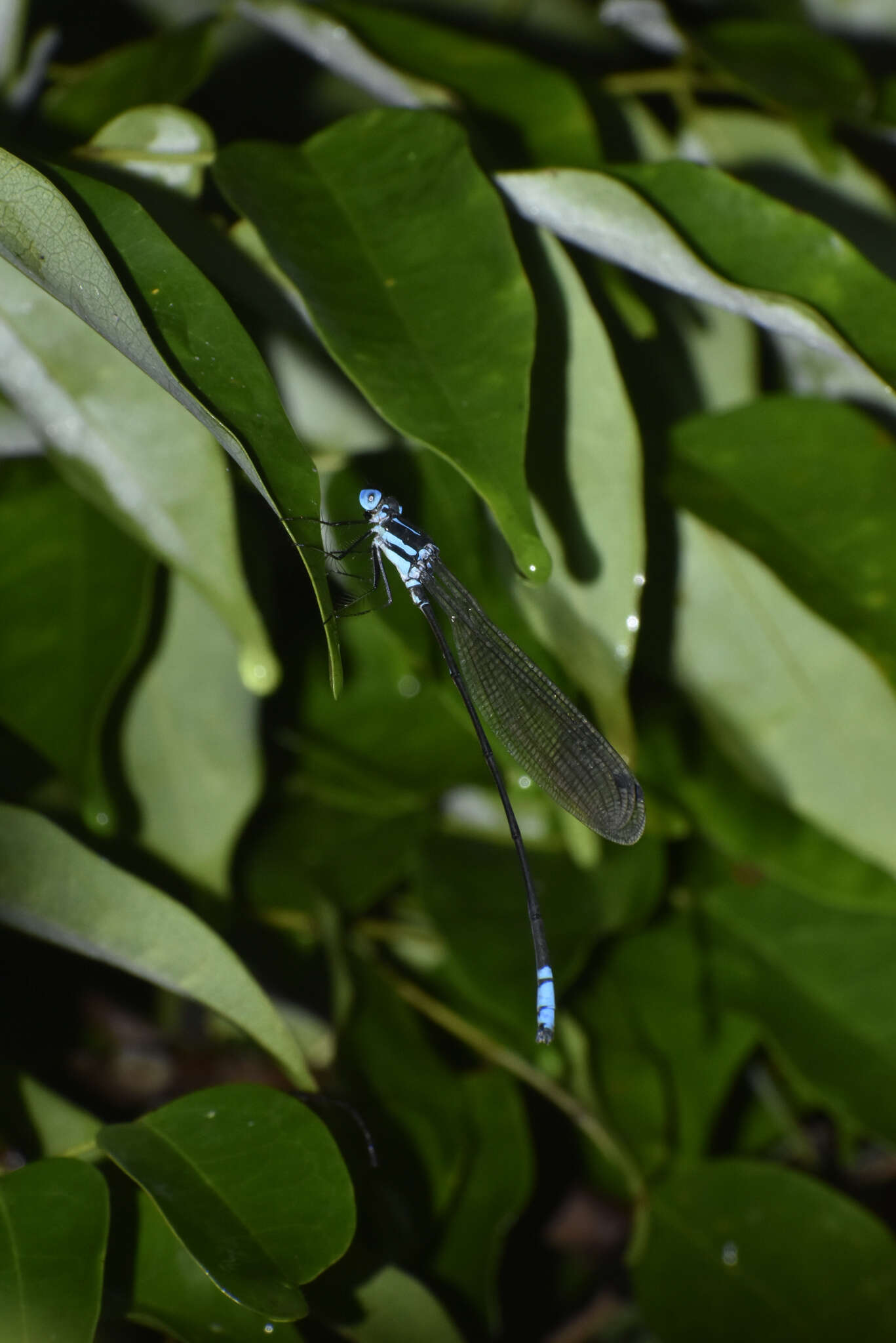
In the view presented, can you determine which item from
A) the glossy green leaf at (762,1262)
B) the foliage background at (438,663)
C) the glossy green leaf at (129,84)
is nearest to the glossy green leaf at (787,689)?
the foliage background at (438,663)

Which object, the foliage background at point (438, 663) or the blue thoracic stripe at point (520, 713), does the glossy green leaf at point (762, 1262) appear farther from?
the blue thoracic stripe at point (520, 713)

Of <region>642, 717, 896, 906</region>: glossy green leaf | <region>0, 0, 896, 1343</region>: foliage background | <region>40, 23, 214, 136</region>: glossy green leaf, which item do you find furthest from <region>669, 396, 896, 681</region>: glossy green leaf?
<region>40, 23, 214, 136</region>: glossy green leaf

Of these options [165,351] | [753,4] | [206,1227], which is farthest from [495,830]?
[753,4]

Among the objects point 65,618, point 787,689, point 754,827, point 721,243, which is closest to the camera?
point 721,243

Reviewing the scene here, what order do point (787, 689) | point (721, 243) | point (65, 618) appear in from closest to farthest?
point (721, 243)
point (65, 618)
point (787, 689)

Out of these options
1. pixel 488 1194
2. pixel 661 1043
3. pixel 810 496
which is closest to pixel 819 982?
pixel 661 1043

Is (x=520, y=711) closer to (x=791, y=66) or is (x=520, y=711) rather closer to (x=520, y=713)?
(x=520, y=713)

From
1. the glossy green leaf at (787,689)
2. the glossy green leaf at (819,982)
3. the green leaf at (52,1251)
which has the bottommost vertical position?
the glossy green leaf at (819,982)
